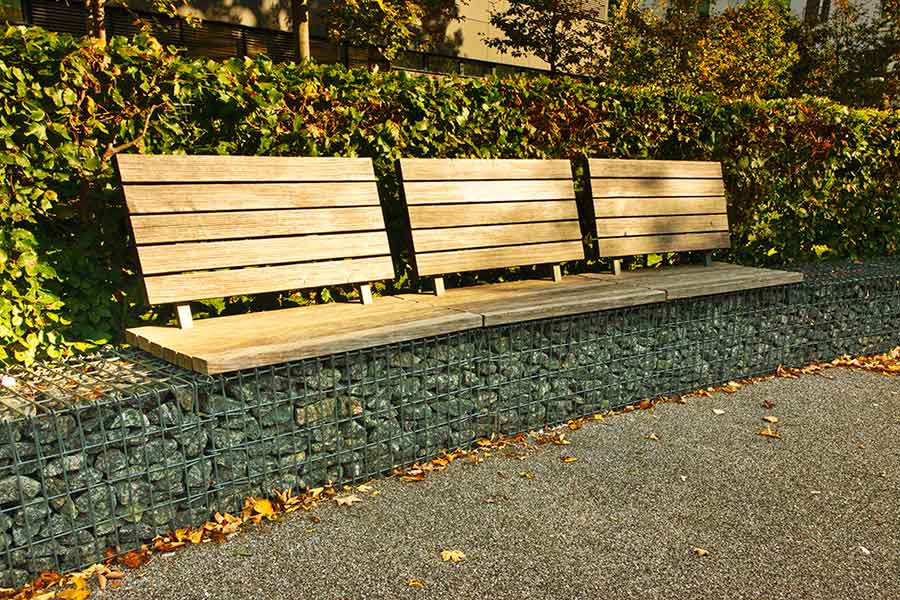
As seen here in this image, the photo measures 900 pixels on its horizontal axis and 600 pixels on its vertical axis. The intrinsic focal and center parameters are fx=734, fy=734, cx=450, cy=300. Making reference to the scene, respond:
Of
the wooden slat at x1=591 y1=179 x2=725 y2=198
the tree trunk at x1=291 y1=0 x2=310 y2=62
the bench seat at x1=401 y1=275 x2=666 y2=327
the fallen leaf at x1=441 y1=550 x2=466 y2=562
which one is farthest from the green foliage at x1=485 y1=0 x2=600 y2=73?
the fallen leaf at x1=441 y1=550 x2=466 y2=562

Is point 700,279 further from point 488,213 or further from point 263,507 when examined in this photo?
point 263,507

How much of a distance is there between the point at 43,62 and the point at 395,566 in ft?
8.40

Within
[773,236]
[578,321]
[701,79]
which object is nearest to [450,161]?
[578,321]

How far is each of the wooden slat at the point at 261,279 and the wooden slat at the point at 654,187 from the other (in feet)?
5.69

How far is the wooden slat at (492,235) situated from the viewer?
4.08 metres

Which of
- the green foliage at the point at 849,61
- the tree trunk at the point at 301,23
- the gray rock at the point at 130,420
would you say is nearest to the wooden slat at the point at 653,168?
the gray rock at the point at 130,420

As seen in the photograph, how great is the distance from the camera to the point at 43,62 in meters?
3.15

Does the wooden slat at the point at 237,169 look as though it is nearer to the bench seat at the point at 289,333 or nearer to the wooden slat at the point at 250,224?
the wooden slat at the point at 250,224

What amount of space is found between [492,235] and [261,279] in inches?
58.3

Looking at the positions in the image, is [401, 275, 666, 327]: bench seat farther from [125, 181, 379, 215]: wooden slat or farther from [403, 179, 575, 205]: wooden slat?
[125, 181, 379, 215]: wooden slat

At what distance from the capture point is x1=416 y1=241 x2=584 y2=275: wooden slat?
161 inches

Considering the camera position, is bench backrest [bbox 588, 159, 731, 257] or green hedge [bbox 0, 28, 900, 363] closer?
green hedge [bbox 0, 28, 900, 363]

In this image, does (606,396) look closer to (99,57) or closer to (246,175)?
(246,175)

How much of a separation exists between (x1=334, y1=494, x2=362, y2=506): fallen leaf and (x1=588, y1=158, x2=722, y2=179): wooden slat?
2.74m
